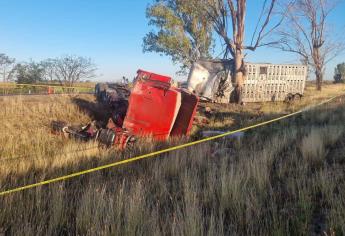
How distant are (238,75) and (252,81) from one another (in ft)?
3.25

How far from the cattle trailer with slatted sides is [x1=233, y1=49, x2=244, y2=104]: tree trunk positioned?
0.31 meters

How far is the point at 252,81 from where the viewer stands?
1845cm

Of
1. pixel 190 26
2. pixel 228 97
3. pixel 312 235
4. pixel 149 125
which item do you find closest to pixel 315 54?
pixel 190 26

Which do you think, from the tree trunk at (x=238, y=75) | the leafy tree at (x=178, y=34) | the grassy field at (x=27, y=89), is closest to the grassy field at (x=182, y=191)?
the tree trunk at (x=238, y=75)

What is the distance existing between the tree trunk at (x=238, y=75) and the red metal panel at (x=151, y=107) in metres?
10.8

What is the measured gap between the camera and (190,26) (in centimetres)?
3178

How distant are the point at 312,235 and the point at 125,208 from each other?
6.02 ft

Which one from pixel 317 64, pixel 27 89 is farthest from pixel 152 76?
pixel 317 64

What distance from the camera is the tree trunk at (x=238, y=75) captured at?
58.5 ft

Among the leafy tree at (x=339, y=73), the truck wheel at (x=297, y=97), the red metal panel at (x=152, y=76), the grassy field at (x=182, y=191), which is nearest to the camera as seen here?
the grassy field at (x=182, y=191)

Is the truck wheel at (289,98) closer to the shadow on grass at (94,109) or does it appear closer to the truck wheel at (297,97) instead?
the truck wheel at (297,97)

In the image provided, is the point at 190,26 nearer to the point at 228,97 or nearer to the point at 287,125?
the point at 228,97

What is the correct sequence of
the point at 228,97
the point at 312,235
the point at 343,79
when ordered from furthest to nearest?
the point at 343,79 → the point at 228,97 → the point at 312,235

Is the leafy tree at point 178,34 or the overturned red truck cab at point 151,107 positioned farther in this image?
the leafy tree at point 178,34
